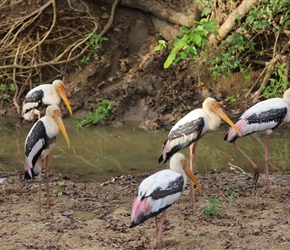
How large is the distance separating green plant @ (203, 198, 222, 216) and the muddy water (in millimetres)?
2019

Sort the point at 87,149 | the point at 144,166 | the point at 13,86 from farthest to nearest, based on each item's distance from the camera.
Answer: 1. the point at 13,86
2. the point at 87,149
3. the point at 144,166

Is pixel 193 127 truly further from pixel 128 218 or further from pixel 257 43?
pixel 257 43

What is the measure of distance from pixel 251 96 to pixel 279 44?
107 centimetres

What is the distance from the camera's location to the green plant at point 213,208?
6.31 m

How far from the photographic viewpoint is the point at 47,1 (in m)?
12.5

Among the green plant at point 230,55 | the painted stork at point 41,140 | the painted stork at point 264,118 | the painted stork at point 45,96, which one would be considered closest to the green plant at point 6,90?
the painted stork at point 45,96

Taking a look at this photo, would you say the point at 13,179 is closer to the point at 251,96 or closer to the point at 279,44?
the point at 251,96

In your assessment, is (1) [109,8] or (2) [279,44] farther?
(1) [109,8]

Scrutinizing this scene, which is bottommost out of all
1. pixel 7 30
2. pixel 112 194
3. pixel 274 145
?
pixel 274 145

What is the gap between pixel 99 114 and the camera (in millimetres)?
11070

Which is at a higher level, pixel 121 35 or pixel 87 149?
pixel 121 35

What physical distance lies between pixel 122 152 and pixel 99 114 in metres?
1.76

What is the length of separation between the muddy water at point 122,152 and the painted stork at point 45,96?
637 millimetres

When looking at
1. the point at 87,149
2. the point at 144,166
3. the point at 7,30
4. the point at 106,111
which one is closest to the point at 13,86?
the point at 7,30
